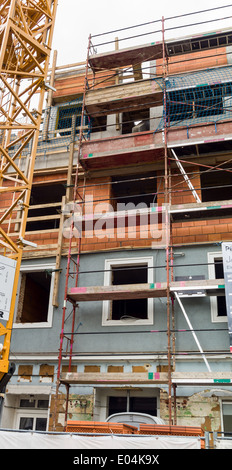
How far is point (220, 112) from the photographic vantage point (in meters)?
17.2

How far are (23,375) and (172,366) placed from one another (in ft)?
15.9

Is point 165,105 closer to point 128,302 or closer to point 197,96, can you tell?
point 197,96

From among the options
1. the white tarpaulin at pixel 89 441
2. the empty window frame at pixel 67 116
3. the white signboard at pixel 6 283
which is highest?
the empty window frame at pixel 67 116

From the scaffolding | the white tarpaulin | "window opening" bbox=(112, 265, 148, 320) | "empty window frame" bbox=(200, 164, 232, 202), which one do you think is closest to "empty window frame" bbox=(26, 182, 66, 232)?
the scaffolding

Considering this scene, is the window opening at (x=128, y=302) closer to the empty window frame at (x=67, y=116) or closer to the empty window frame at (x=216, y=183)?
the empty window frame at (x=216, y=183)

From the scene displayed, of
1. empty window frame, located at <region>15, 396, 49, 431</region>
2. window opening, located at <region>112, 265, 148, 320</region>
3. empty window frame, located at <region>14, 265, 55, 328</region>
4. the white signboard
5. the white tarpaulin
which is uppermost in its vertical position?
window opening, located at <region>112, 265, 148, 320</region>

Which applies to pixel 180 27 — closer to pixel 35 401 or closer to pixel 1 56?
pixel 1 56

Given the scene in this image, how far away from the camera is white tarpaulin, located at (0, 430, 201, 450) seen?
7688 millimetres

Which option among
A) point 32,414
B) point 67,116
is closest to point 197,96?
point 67,116

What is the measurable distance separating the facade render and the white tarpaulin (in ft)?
13.5

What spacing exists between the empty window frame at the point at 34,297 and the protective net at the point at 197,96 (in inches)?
283

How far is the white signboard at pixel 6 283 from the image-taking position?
12.3 metres

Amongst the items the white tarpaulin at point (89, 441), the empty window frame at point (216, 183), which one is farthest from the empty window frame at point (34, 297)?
the white tarpaulin at point (89, 441)

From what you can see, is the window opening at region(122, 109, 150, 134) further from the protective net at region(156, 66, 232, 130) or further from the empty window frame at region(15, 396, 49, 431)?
the empty window frame at region(15, 396, 49, 431)
